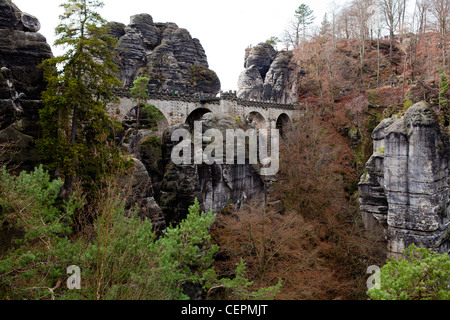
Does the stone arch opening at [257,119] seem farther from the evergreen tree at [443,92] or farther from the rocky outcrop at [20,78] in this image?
the rocky outcrop at [20,78]

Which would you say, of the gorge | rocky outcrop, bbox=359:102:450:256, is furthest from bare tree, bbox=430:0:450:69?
rocky outcrop, bbox=359:102:450:256

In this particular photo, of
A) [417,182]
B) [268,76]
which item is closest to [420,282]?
[417,182]

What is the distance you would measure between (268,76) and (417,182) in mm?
29494

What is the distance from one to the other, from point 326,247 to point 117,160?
11196 millimetres

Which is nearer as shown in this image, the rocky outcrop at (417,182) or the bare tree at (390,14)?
the rocky outcrop at (417,182)

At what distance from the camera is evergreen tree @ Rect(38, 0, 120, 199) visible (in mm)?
11508

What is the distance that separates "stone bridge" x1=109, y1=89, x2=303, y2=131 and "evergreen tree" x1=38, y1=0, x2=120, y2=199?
920cm

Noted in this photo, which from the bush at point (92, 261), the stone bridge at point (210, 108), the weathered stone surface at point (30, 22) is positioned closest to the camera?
the bush at point (92, 261)

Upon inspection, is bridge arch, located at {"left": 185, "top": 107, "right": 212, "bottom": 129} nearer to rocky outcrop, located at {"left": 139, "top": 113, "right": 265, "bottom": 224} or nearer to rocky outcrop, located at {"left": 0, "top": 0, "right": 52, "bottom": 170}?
rocky outcrop, located at {"left": 139, "top": 113, "right": 265, "bottom": 224}

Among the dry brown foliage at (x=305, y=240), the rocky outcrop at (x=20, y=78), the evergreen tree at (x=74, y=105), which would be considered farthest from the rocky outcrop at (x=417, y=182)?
the rocky outcrop at (x=20, y=78)

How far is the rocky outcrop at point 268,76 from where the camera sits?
127 ft

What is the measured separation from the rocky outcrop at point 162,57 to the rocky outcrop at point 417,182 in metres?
23.8
